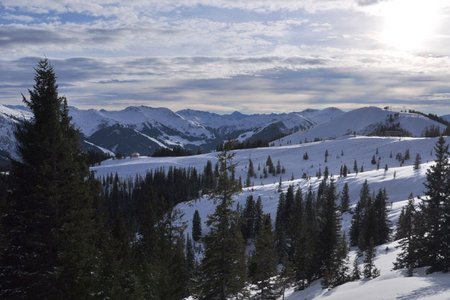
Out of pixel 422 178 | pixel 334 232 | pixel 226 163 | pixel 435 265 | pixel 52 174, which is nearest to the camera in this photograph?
pixel 52 174

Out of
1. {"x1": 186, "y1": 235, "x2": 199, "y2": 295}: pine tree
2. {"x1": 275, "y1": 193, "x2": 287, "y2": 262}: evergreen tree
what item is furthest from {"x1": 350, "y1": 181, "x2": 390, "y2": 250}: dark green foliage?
{"x1": 186, "y1": 235, "x2": 199, "y2": 295}: pine tree

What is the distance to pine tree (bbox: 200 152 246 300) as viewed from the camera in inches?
992

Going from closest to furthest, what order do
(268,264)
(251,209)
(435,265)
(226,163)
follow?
1. (226,163)
2. (435,265)
3. (268,264)
4. (251,209)

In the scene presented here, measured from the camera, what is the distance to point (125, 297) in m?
25.6

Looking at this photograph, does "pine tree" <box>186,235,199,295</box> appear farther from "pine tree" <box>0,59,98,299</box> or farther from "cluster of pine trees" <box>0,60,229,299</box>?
"pine tree" <box>0,59,98,299</box>

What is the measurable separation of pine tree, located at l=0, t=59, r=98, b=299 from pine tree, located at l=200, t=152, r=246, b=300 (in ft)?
31.3

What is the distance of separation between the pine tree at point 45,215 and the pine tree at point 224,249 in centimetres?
955

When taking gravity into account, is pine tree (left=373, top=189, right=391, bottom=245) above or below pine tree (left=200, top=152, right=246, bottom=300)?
below

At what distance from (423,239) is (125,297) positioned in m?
24.5

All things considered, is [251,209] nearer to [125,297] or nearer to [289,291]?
[289,291]

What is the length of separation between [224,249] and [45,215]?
39.3ft

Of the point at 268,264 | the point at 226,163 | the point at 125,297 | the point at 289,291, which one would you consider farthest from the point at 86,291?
the point at 289,291

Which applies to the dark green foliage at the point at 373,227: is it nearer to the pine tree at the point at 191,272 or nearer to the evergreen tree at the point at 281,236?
the evergreen tree at the point at 281,236

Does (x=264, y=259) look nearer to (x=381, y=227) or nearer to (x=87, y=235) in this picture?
(x=87, y=235)
